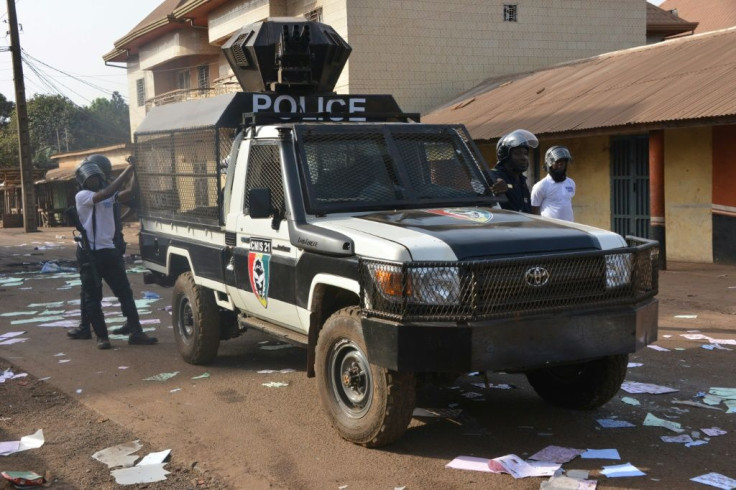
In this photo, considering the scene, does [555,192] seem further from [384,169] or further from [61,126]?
[61,126]

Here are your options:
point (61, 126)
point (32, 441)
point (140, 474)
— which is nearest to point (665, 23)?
point (32, 441)

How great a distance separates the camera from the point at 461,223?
5566 millimetres

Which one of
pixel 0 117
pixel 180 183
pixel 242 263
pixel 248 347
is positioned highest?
pixel 0 117

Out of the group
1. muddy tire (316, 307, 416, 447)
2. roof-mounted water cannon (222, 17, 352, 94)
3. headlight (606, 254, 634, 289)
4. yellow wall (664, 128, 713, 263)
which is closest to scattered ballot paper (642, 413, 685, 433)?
headlight (606, 254, 634, 289)

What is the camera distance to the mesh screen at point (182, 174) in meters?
7.54

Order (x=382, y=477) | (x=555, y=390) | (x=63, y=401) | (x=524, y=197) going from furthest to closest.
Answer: (x=524, y=197)
(x=63, y=401)
(x=555, y=390)
(x=382, y=477)

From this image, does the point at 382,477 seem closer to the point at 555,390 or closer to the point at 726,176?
the point at 555,390

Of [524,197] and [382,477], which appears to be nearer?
[382,477]

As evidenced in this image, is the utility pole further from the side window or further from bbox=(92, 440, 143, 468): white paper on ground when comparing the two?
bbox=(92, 440, 143, 468): white paper on ground

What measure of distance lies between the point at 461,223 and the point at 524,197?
2.43 meters

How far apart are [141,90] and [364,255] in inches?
1459

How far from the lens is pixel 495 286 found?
490cm

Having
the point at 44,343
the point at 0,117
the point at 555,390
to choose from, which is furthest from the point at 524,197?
the point at 0,117

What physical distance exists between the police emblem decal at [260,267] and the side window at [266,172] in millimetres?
325
